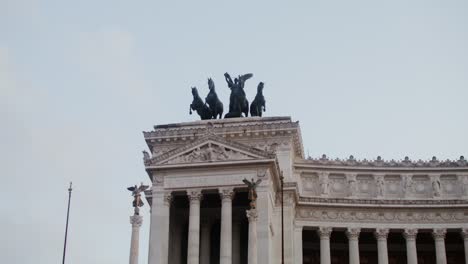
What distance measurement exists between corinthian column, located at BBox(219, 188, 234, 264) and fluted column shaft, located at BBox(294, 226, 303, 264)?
961 centimetres

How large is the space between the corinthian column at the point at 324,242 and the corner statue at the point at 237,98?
12.4 m

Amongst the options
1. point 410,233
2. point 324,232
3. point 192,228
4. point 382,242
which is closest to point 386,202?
point 410,233

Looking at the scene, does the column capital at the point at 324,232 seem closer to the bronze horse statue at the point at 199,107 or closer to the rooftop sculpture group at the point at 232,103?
the rooftop sculpture group at the point at 232,103

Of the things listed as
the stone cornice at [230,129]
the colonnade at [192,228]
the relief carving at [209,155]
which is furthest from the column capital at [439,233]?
the relief carving at [209,155]

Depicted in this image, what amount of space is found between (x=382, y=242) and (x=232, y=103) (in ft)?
58.9

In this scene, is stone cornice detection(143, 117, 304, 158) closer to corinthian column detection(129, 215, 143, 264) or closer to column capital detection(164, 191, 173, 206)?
column capital detection(164, 191, 173, 206)

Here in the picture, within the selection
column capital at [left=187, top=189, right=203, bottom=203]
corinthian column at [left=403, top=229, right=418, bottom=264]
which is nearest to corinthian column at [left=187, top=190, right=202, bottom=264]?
column capital at [left=187, top=189, right=203, bottom=203]

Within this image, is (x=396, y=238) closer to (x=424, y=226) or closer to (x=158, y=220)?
(x=424, y=226)

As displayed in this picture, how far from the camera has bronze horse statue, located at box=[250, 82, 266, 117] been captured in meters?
75.8

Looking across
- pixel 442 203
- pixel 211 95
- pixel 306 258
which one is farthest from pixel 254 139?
pixel 442 203

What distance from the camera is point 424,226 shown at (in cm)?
7400

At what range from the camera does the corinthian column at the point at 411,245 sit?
72.8m

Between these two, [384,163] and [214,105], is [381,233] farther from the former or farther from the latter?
[214,105]

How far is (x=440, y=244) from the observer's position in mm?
73438
